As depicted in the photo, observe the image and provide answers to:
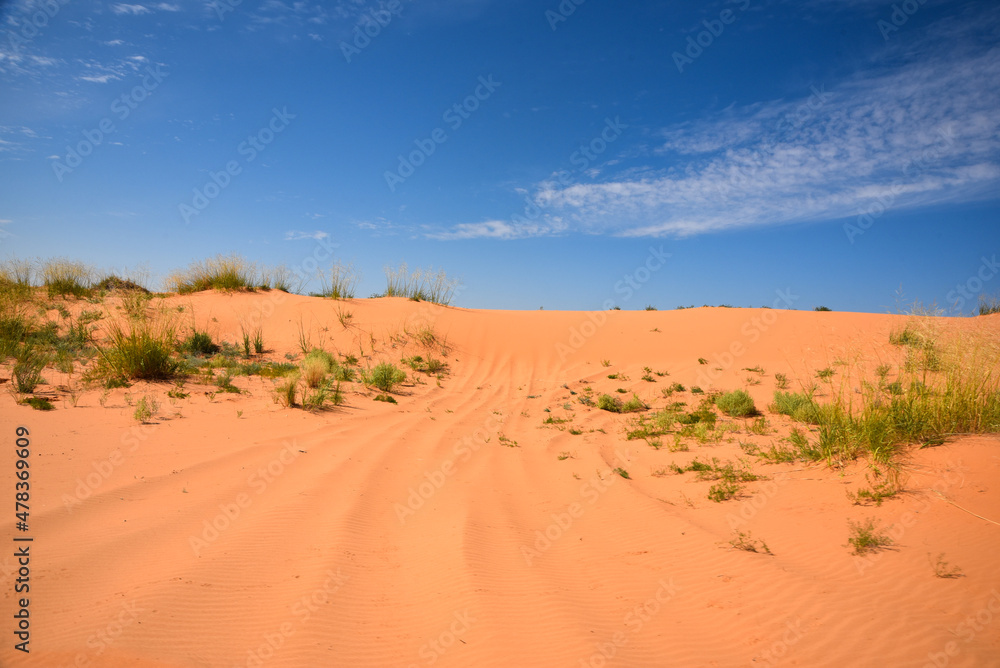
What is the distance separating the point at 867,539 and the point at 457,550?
125 inches

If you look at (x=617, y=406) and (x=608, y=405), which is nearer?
(x=608, y=405)

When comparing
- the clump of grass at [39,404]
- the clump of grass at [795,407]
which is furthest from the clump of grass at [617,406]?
the clump of grass at [39,404]

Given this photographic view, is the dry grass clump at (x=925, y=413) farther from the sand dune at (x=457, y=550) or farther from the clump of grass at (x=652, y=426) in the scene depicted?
the clump of grass at (x=652, y=426)

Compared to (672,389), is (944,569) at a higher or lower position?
lower

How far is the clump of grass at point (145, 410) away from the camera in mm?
6059

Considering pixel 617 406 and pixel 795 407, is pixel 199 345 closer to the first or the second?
pixel 617 406

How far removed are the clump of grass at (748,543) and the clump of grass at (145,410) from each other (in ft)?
22.8

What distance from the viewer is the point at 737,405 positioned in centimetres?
796

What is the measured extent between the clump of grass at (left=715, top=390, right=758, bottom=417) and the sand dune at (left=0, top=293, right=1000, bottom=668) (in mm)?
1383

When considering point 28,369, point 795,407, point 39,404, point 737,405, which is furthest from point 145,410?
point 795,407

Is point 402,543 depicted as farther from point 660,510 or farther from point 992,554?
point 992,554

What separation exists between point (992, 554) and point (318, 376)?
8729mm

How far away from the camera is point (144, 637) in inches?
99.2

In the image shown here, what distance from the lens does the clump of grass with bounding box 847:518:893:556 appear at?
140 inches
